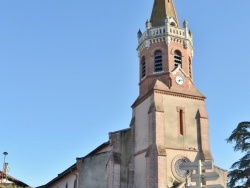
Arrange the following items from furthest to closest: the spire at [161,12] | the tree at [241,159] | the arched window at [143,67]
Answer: the spire at [161,12]
the arched window at [143,67]
the tree at [241,159]

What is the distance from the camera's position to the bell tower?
29.3 metres

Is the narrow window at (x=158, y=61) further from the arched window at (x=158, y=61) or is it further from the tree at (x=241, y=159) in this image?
the tree at (x=241, y=159)

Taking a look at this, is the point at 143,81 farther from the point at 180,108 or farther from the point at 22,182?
the point at 22,182

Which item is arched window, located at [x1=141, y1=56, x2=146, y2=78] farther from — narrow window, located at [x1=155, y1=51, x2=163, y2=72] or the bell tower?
narrow window, located at [x1=155, y1=51, x2=163, y2=72]

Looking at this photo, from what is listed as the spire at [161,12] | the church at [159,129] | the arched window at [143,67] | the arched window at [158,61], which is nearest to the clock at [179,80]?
the church at [159,129]

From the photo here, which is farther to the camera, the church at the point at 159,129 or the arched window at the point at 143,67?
the arched window at the point at 143,67

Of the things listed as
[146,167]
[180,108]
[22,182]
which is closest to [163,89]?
[180,108]

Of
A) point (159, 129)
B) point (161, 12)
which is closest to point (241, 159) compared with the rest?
point (159, 129)

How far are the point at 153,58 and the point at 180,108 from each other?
203 inches

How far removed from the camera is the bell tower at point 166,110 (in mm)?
29300

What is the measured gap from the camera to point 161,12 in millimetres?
36438

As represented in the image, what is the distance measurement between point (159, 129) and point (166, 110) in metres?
2.03

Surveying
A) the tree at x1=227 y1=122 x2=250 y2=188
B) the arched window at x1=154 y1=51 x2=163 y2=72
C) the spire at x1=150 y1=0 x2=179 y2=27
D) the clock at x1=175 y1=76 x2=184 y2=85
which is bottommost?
the tree at x1=227 y1=122 x2=250 y2=188

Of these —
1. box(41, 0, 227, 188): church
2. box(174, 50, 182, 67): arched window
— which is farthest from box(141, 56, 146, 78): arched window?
box(174, 50, 182, 67): arched window
